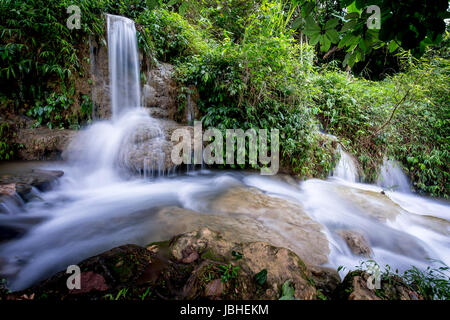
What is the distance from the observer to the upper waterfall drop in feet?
15.2

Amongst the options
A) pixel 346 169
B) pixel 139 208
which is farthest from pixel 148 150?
pixel 346 169

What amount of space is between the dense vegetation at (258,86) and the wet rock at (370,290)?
2.43 metres

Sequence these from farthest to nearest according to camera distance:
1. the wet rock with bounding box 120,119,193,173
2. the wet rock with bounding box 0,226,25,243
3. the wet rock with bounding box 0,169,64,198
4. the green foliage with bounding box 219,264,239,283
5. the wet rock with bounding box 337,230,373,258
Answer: the wet rock with bounding box 120,119,193,173 < the wet rock with bounding box 0,169,64,198 < the wet rock with bounding box 337,230,373,258 < the wet rock with bounding box 0,226,25,243 < the green foliage with bounding box 219,264,239,283

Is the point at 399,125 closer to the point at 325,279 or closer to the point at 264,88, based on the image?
the point at 264,88

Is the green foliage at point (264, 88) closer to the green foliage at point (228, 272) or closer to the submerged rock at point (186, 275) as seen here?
the submerged rock at point (186, 275)

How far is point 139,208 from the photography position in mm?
2568

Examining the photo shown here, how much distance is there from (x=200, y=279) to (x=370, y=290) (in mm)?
1001

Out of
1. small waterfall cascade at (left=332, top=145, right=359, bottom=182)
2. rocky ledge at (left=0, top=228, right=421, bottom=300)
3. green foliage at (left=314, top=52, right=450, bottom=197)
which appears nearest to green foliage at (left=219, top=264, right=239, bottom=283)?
rocky ledge at (left=0, top=228, right=421, bottom=300)

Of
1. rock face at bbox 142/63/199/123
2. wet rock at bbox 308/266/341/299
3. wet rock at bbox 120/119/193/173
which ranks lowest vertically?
wet rock at bbox 308/266/341/299

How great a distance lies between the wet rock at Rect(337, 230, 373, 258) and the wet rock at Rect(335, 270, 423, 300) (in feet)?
3.37

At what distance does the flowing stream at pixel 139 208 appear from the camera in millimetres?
1825

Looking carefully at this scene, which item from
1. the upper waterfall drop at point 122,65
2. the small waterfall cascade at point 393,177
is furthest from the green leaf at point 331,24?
the small waterfall cascade at point 393,177

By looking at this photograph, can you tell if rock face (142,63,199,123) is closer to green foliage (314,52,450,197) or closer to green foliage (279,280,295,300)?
green foliage (314,52,450,197)

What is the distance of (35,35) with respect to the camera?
144 inches
